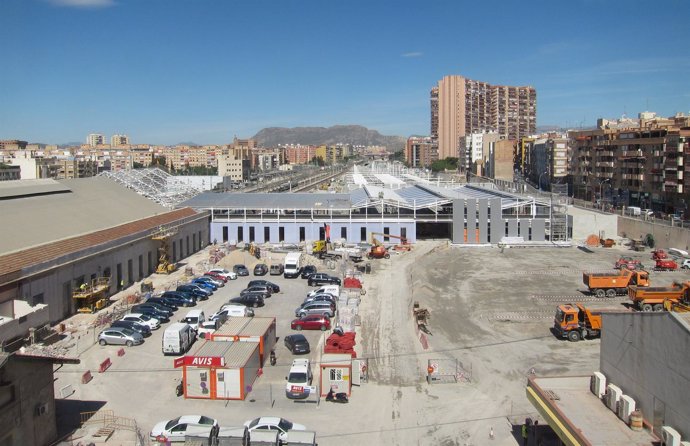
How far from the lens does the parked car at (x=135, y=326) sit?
15305 millimetres

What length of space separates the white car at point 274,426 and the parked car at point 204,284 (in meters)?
11.3

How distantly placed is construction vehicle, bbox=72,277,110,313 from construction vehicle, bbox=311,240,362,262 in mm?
10690

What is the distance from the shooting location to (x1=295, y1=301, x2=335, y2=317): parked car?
55.3 ft

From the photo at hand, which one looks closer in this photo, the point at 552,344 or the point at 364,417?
the point at 364,417

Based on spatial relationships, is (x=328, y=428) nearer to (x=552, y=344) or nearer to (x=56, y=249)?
(x=552, y=344)

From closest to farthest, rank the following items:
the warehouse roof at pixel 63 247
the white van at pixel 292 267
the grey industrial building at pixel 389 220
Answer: the warehouse roof at pixel 63 247 → the white van at pixel 292 267 → the grey industrial building at pixel 389 220

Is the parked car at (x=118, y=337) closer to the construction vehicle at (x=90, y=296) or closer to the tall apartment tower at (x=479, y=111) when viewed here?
the construction vehicle at (x=90, y=296)

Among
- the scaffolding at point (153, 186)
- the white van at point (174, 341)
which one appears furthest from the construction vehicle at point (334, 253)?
the white van at point (174, 341)

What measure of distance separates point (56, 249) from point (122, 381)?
22.9 ft

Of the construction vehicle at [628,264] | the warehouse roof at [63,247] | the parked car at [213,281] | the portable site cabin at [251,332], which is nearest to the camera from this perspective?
the portable site cabin at [251,332]

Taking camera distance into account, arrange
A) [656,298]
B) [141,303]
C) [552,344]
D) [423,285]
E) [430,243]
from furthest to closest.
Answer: [430,243]
[423,285]
[141,303]
[656,298]
[552,344]

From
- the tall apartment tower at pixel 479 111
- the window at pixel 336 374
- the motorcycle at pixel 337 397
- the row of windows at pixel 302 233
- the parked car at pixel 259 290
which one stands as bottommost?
the motorcycle at pixel 337 397

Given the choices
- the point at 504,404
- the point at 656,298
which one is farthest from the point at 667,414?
the point at 656,298

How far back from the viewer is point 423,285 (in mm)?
21781
